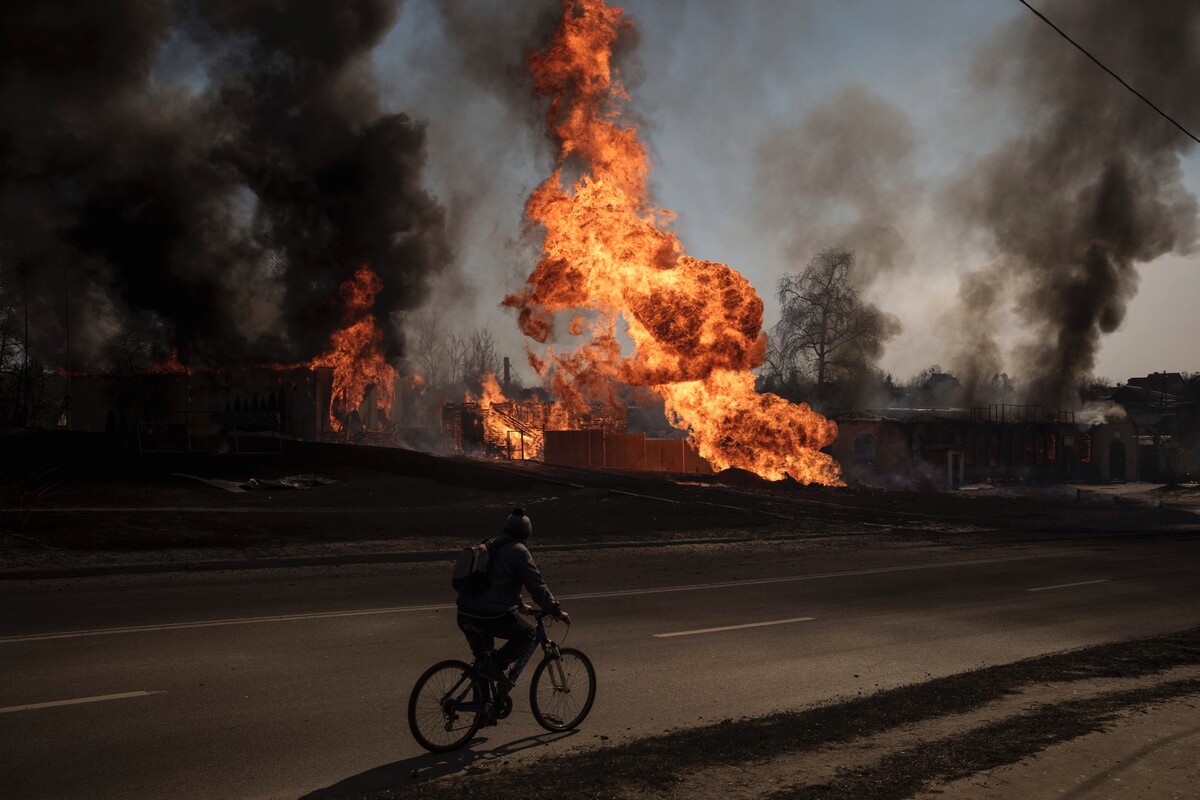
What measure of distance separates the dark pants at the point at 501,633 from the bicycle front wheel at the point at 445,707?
19 cm

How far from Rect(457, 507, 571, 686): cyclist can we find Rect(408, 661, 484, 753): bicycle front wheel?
171mm

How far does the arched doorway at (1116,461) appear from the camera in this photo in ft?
210

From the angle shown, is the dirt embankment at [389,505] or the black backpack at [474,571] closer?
the black backpack at [474,571]

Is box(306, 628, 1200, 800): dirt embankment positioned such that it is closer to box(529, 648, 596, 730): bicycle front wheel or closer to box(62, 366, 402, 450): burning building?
Answer: box(529, 648, 596, 730): bicycle front wheel

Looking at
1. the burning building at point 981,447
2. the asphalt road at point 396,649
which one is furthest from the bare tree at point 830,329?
the asphalt road at point 396,649

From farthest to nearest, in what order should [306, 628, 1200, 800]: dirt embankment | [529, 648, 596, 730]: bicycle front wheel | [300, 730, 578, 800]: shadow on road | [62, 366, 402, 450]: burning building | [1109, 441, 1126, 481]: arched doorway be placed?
[1109, 441, 1126, 481]: arched doorway
[62, 366, 402, 450]: burning building
[529, 648, 596, 730]: bicycle front wheel
[300, 730, 578, 800]: shadow on road
[306, 628, 1200, 800]: dirt embankment

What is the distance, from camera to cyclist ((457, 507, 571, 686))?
6.88 m

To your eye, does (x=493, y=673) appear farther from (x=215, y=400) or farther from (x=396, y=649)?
(x=215, y=400)

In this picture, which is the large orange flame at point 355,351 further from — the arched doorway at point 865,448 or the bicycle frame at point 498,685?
the bicycle frame at point 498,685

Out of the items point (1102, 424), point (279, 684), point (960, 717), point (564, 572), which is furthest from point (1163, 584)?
point (1102, 424)

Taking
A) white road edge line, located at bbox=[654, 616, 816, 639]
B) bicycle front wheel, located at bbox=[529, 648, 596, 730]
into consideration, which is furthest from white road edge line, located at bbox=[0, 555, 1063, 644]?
bicycle front wheel, located at bbox=[529, 648, 596, 730]

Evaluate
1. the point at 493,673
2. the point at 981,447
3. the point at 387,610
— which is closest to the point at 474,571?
the point at 493,673

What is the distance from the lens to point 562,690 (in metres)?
7.34

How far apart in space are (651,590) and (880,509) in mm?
19912
